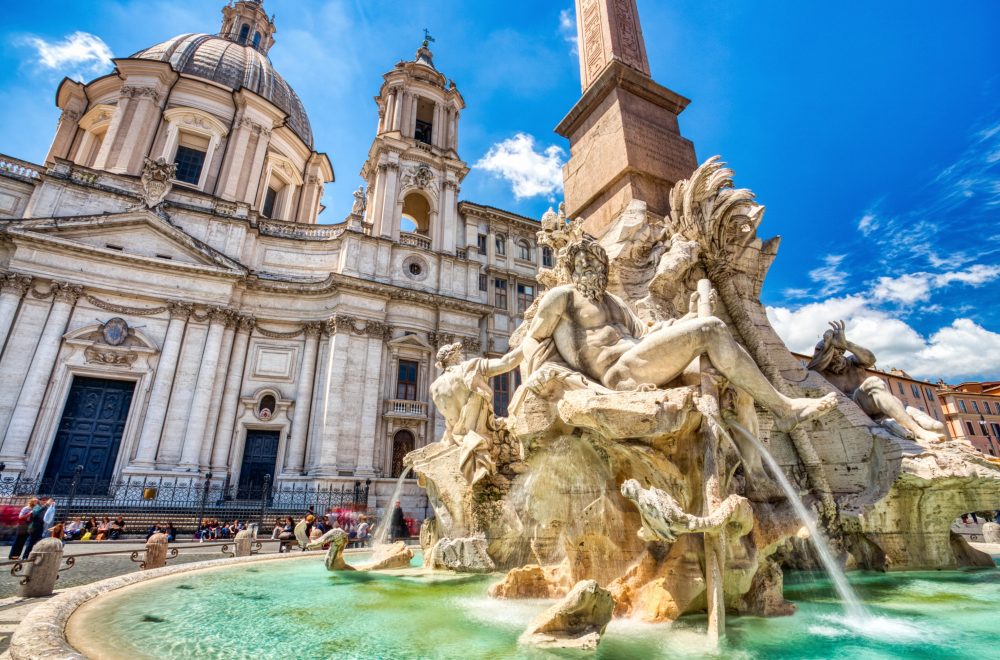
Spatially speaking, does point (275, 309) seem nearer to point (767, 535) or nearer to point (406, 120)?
point (406, 120)

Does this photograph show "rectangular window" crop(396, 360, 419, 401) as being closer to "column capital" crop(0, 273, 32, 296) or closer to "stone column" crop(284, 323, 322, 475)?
"stone column" crop(284, 323, 322, 475)

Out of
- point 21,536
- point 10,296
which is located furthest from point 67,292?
point 21,536

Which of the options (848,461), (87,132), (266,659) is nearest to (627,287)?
(848,461)

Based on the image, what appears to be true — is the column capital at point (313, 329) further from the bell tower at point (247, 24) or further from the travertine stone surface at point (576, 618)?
the bell tower at point (247, 24)

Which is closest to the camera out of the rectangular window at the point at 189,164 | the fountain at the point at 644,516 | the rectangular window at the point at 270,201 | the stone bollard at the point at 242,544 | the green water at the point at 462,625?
the green water at the point at 462,625

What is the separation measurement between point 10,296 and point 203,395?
764 centimetres

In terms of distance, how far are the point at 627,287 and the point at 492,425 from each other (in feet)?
8.13

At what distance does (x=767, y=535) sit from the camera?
343 centimetres

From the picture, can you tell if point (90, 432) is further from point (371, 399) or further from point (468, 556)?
point (468, 556)

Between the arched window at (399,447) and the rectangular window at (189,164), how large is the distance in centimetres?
1817

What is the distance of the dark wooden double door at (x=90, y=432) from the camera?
59.1 feet

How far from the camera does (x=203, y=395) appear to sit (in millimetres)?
19844

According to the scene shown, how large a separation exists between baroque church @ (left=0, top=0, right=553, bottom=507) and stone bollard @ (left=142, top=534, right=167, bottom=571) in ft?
41.3

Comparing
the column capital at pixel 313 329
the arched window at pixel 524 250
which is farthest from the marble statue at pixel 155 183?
the arched window at pixel 524 250
